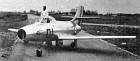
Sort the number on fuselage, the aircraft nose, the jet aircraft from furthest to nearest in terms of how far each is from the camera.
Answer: the number on fuselage
the jet aircraft
the aircraft nose

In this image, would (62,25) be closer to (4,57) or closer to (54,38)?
(54,38)

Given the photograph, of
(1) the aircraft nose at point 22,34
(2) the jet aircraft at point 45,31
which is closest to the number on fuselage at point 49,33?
(2) the jet aircraft at point 45,31

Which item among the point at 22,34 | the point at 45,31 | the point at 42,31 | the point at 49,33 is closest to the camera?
the point at 22,34

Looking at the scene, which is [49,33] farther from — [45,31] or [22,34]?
[22,34]

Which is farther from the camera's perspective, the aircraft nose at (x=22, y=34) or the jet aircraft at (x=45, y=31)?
the jet aircraft at (x=45, y=31)

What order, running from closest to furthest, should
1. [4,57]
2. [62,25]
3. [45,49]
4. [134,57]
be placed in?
[4,57] → [134,57] → [45,49] → [62,25]

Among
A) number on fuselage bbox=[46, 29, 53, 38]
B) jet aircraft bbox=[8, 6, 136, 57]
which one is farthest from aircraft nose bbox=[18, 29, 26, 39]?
number on fuselage bbox=[46, 29, 53, 38]

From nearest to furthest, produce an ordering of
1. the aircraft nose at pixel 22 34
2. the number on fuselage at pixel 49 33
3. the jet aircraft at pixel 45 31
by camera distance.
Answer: the aircraft nose at pixel 22 34 < the jet aircraft at pixel 45 31 < the number on fuselage at pixel 49 33

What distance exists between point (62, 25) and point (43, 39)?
306 cm

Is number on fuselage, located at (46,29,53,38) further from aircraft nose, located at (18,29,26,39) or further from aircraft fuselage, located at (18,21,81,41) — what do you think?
aircraft nose, located at (18,29,26,39)

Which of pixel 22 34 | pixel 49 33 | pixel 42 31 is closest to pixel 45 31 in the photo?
pixel 42 31

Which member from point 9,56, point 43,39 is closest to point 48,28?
point 43,39

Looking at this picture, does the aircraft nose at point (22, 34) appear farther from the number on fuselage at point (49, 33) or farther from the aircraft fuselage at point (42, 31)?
the number on fuselage at point (49, 33)

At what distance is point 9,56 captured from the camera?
15477mm
